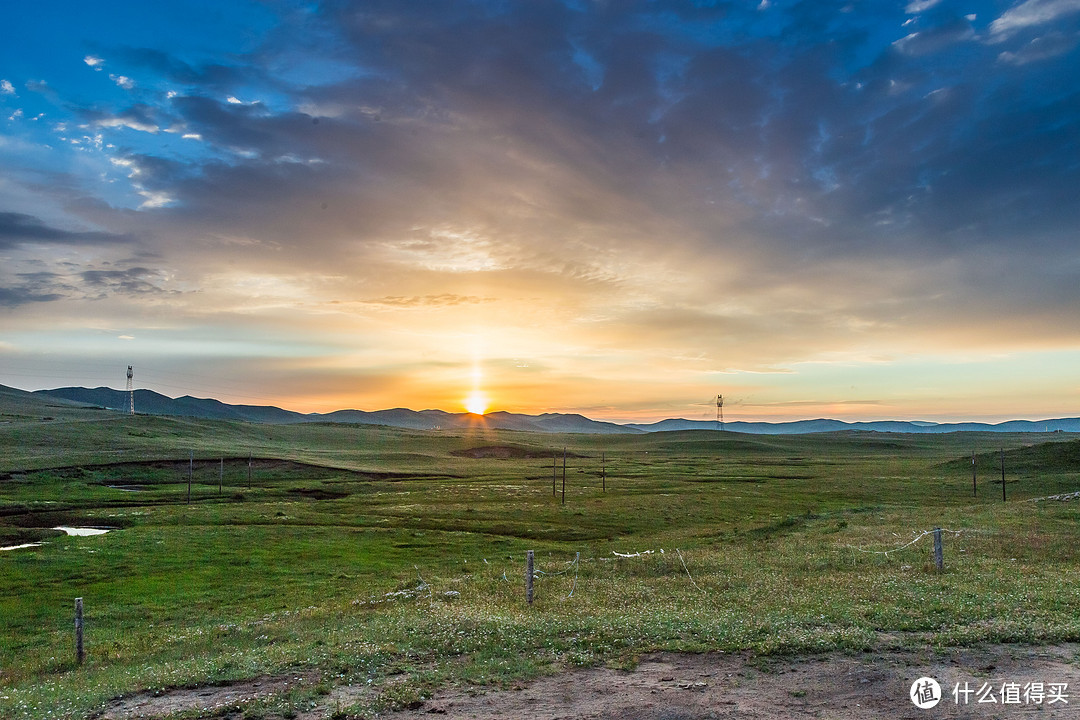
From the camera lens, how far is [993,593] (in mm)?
24062

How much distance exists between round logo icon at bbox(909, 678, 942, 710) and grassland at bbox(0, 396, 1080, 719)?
2735 millimetres

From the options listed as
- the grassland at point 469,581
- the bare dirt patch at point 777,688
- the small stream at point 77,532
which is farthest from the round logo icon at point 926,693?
the small stream at point 77,532

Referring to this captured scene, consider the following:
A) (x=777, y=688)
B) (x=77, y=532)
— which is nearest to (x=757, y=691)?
(x=777, y=688)

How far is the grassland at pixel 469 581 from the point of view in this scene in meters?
18.7

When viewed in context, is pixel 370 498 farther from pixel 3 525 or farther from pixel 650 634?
pixel 650 634

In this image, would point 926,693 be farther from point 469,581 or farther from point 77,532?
point 77,532

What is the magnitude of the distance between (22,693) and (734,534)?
47637mm

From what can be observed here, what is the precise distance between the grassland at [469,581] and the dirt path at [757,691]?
89 cm

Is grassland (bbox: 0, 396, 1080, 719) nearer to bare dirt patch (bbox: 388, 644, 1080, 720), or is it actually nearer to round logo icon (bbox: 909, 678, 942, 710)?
bare dirt patch (bbox: 388, 644, 1080, 720)

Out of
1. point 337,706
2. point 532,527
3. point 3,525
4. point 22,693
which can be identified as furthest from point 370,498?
point 337,706

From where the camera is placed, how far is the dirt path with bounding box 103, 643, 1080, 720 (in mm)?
13766

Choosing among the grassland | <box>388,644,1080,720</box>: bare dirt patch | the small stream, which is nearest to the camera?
<box>388,644,1080,720</box>: bare dirt patch

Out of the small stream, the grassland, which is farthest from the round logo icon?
the small stream

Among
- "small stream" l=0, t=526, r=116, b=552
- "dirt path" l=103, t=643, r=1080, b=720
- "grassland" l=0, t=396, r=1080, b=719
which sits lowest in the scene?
"small stream" l=0, t=526, r=116, b=552
